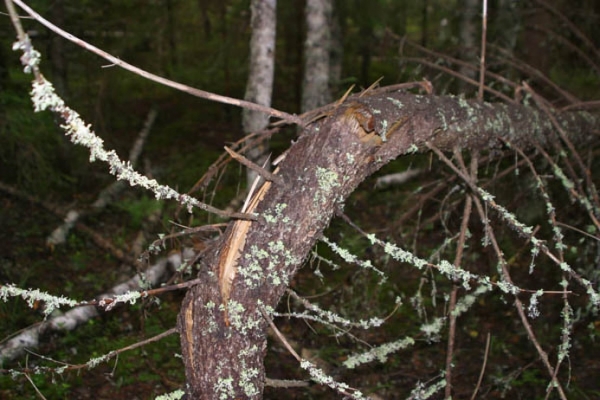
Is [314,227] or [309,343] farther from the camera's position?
[309,343]

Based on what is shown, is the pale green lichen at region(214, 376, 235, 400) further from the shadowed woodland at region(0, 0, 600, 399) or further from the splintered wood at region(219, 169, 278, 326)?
the splintered wood at region(219, 169, 278, 326)

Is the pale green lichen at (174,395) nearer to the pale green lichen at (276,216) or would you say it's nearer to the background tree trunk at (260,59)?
the pale green lichen at (276,216)

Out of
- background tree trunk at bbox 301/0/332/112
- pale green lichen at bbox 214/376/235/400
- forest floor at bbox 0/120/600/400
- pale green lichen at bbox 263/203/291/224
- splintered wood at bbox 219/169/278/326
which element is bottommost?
forest floor at bbox 0/120/600/400

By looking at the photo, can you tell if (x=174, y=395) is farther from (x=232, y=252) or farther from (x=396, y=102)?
(x=396, y=102)

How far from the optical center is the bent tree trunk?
→ 220 centimetres

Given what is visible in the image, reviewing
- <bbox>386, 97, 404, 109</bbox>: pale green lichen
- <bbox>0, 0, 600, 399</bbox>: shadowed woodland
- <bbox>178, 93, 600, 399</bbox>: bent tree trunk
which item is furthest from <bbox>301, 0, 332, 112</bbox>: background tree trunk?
<bbox>178, 93, 600, 399</bbox>: bent tree trunk

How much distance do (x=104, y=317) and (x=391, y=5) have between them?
39.7ft

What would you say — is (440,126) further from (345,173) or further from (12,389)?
(12,389)

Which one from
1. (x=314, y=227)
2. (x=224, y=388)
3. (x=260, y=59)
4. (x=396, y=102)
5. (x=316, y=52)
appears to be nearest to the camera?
(x=224, y=388)

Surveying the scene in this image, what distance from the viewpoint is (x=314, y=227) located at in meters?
2.33

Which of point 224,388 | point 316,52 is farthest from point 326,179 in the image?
point 316,52

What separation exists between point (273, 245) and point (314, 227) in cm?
21

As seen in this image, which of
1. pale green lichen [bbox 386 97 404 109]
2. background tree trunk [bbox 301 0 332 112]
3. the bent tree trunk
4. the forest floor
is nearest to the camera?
the bent tree trunk

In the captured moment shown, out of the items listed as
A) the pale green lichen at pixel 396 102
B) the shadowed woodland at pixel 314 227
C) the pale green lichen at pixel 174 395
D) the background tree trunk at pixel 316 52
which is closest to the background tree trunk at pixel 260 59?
the shadowed woodland at pixel 314 227
